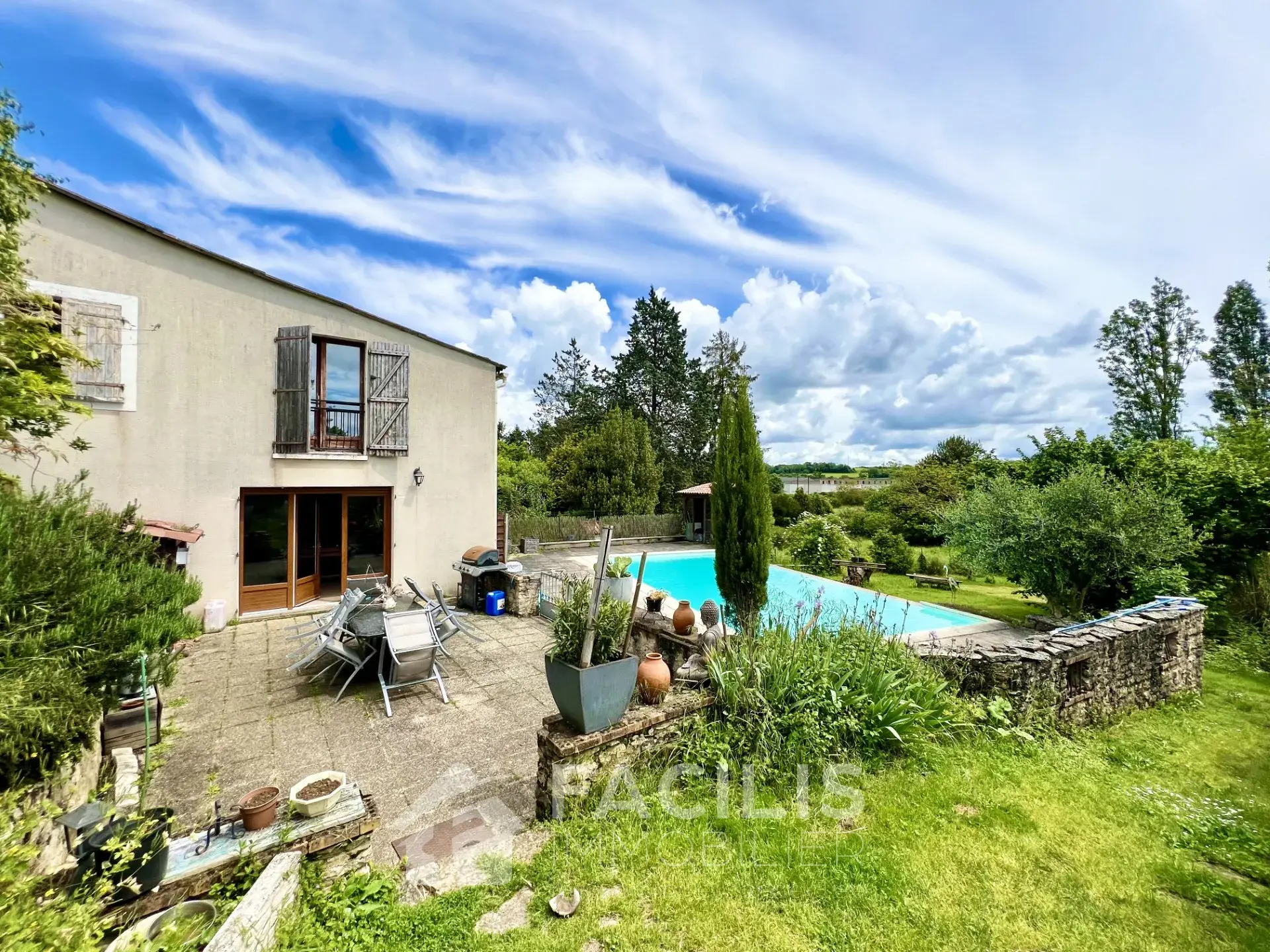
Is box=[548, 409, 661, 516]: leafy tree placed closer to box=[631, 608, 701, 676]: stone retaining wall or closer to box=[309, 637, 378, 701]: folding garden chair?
box=[631, 608, 701, 676]: stone retaining wall

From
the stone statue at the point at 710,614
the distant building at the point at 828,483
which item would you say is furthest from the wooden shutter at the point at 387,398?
the distant building at the point at 828,483

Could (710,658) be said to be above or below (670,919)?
above

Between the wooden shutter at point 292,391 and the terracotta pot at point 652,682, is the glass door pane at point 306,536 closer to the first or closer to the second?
the wooden shutter at point 292,391

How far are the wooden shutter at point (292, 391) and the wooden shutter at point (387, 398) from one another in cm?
102

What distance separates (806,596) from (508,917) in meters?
9.27

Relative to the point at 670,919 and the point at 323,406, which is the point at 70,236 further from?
the point at 670,919

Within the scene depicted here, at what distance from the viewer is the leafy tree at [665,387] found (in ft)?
104

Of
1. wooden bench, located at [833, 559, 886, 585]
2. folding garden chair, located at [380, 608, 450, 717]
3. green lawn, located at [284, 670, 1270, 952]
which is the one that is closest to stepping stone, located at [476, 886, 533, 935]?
green lawn, located at [284, 670, 1270, 952]

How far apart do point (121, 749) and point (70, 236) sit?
25.8 ft

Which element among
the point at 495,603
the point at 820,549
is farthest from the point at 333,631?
the point at 820,549

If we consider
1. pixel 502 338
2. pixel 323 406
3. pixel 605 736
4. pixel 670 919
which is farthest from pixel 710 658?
pixel 502 338

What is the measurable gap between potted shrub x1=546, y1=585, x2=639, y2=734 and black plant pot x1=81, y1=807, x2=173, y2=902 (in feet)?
6.75

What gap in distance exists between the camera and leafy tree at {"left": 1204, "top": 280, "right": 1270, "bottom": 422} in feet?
62.8

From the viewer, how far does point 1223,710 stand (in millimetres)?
6246
